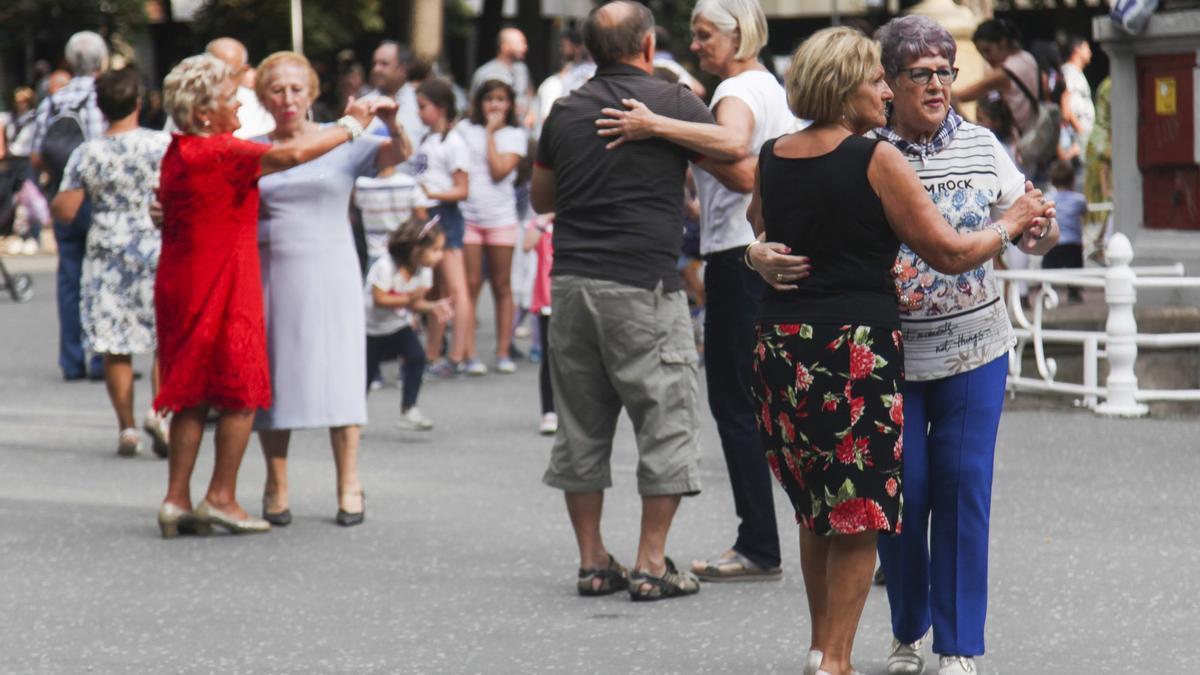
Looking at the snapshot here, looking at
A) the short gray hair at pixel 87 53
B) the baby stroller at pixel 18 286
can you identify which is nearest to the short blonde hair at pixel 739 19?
the short gray hair at pixel 87 53

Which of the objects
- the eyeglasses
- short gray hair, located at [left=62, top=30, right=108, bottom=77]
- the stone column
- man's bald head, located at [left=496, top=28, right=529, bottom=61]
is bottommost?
the eyeglasses

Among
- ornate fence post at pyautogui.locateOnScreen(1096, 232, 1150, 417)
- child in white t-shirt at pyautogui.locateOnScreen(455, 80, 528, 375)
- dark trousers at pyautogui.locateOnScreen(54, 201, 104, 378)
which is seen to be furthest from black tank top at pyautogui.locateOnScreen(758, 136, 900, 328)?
dark trousers at pyautogui.locateOnScreen(54, 201, 104, 378)

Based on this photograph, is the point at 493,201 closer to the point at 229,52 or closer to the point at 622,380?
the point at 229,52

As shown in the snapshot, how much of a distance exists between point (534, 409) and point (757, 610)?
5145mm

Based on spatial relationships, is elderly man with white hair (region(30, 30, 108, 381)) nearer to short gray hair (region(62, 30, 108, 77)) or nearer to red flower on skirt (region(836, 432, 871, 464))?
short gray hair (region(62, 30, 108, 77))

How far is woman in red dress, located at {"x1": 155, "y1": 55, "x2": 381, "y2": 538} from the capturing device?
7.46 m

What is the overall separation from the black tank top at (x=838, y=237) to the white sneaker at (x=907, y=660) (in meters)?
0.95

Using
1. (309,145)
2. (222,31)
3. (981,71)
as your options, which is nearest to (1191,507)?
(309,145)

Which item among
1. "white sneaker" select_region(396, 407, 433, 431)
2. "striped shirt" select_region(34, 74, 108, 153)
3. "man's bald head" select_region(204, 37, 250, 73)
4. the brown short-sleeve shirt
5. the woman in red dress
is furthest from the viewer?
"striped shirt" select_region(34, 74, 108, 153)

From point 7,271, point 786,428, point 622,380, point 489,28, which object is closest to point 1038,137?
point 622,380

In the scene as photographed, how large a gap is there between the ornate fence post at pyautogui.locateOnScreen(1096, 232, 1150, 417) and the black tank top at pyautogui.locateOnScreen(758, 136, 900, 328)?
18.4 ft

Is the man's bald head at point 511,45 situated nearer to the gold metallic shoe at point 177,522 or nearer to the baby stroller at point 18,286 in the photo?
the baby stroller at point 18,286

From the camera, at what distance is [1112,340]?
10.3 meters

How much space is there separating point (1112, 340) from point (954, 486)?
5.37m
